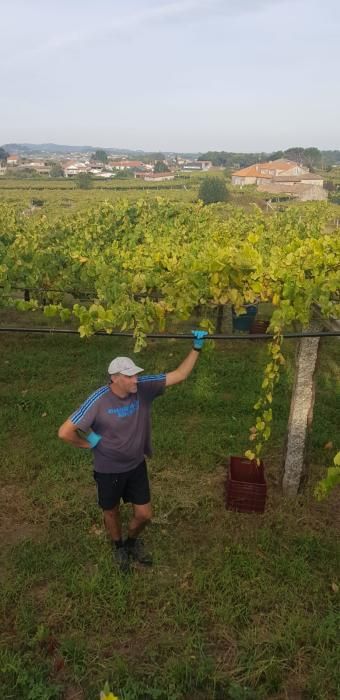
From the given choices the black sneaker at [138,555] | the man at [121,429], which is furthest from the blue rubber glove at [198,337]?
the black sneaker at [138,555]

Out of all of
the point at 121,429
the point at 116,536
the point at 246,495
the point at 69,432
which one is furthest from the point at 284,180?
the point at 69,432

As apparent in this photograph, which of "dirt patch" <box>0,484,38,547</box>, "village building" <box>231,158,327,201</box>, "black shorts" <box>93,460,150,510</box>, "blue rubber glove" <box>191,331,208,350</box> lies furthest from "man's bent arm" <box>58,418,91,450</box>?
"village building" <box>231,158,327,201</box>

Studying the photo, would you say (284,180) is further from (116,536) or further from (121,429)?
(121,429)

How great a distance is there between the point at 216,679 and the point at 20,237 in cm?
1109

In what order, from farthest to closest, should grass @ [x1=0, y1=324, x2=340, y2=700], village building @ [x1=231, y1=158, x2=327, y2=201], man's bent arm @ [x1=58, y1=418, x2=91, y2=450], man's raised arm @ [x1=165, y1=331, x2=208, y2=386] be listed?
1. village building @ [x1=231, y1=158, x2=327, y2=201]
2. man's raised arm @ [x1=165, y1=331, x2=208, y2=386]
3. man's bent arm @ [x1=58, y1=418, x2=91, y2=450]
4. grass @ [x1=0, y1=324, x2=340, y2=700]

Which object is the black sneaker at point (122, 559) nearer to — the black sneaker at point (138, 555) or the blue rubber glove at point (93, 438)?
the black sneaker at point (138, 555)

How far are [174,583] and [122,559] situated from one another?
517mm

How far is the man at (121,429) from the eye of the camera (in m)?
3.97

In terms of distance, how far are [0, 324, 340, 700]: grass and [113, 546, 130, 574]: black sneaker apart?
10 cm

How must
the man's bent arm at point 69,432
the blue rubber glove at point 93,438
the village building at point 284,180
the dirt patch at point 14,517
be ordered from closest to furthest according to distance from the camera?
the man's bent arm at point 69,432 < the blue rubber glove at point 93,438 < the dirt patch at point 14,517 < the village building at point 284,180

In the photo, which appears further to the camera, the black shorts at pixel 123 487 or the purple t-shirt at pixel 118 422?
the black shorts at pixel 123 487

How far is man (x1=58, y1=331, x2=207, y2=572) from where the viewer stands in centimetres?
397

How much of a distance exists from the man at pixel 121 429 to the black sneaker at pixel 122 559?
1.28 feet

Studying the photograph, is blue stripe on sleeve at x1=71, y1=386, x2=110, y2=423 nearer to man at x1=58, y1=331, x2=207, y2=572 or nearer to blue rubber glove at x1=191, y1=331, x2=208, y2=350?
man at x1=58, y1=331, x2=207, y2=572
